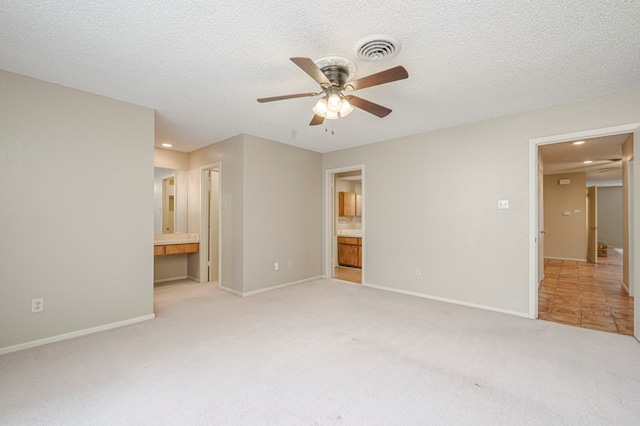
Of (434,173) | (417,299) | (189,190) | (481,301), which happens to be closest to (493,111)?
(434,173)

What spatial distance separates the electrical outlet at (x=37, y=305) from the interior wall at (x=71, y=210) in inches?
1.3

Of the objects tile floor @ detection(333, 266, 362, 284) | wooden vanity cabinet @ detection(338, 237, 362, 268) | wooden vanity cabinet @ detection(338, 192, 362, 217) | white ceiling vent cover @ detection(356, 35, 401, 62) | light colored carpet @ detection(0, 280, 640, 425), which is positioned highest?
white ceiling vent cover @ detection(356, 35, 401, 62)

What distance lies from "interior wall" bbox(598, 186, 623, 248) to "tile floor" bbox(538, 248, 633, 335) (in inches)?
213

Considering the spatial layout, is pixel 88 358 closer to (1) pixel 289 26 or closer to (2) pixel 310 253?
(1) pixel 289 26

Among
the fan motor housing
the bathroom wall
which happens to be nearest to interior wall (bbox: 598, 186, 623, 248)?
the bathroom wall

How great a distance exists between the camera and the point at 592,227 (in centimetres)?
778

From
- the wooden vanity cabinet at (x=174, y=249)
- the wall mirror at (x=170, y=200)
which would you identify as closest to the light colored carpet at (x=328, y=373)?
the wooden vanity cabinet at (x=174, y=249)

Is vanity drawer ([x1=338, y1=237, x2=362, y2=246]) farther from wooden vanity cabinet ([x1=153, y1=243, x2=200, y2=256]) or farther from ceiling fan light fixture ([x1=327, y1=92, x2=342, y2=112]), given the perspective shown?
ceiling fan light fixture ([x1=327, y1=92, x2=342, y2=112])

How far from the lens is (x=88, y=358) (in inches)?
97.6

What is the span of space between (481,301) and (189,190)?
5.31m

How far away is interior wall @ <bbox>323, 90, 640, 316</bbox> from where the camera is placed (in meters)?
3.52

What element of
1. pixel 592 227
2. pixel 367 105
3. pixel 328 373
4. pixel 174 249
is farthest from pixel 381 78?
pixel 592 227

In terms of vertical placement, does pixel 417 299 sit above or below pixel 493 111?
below

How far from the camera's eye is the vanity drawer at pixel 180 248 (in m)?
4.97
